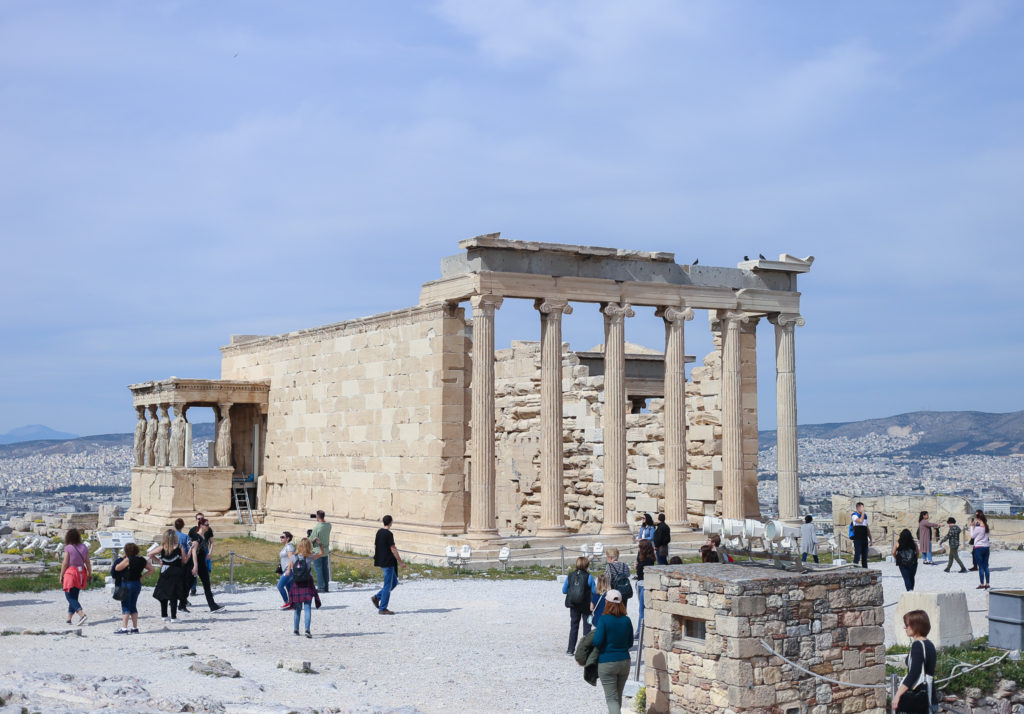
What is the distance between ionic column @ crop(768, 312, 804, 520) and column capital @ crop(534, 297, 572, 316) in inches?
233

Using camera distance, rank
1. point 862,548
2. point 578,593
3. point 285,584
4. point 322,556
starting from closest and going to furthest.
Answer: point 578,593 < point 285,584 < point 322,556 < point 862,548

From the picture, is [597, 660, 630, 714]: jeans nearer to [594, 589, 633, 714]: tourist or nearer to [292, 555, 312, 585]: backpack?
[594, 589, 633, 714]: tourist

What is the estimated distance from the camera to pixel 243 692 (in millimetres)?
12484

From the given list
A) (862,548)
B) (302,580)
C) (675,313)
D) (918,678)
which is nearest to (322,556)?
(302,580)

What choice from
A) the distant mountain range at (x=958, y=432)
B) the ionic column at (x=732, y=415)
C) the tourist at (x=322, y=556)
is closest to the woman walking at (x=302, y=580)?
the tourist at (x=322, y=556)

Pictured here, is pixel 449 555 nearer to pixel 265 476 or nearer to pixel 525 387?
pixel 525 387

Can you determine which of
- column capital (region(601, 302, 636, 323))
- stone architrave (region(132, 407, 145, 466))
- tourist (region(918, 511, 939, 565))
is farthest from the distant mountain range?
column capital (region(601, 302, 636, 323))

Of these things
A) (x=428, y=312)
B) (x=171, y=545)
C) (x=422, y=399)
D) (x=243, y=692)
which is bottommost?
(x=243, y=692)

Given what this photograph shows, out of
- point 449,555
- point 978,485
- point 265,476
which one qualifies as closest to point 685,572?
point 449,555

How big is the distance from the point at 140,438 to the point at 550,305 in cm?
1618

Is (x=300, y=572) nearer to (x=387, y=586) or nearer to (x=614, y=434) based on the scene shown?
(x=387, y=586)

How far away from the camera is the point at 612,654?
1168 cm

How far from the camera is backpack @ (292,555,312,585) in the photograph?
15.7 m

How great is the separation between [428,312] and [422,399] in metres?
1.85
